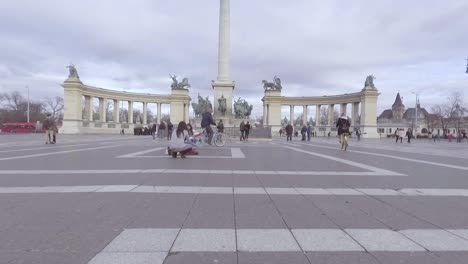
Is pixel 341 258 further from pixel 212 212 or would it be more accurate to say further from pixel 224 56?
pixel 224 56

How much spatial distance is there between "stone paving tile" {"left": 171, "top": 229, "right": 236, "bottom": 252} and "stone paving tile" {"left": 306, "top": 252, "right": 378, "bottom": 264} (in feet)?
2.56

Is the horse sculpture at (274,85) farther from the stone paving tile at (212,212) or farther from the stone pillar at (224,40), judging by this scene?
the stone paving tile at (212,212)

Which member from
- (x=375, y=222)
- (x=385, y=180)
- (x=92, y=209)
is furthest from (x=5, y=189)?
(x=385, y=180)

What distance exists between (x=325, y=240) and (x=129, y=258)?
2005 millimetres

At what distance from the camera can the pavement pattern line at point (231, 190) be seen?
23.0 feet

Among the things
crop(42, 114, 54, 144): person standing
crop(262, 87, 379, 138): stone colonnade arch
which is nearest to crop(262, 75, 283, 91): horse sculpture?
crop(262, 87, 379, 138): stone colonnade arch

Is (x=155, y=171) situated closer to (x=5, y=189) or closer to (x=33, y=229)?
(x=5, y=189)

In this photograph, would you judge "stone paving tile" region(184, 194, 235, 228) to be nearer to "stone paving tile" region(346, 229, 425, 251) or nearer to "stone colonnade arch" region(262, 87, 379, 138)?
"stone paving tile" region(346, 229, 425, 251)

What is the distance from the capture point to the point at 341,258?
3.68 m

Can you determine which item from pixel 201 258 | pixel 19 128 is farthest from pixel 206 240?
pixel 19 128

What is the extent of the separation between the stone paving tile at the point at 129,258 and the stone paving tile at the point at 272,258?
0.75 metres

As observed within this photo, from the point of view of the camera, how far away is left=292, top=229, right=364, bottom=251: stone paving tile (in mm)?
3941

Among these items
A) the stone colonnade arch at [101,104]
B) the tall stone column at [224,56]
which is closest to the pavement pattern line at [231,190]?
the tall stone column at [224,56]

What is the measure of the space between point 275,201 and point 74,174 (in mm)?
5287
